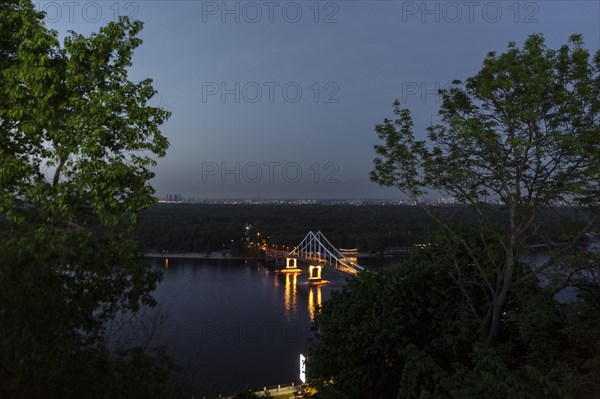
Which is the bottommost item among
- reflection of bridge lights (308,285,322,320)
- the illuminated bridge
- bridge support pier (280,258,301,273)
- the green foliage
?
reflection of bridge lights (308,285,322,320)

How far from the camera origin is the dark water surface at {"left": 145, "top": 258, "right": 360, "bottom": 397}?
15.0 metres

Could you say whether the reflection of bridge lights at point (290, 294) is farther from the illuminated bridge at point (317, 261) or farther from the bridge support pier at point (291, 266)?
the illuminated bridge at point (317, 261)

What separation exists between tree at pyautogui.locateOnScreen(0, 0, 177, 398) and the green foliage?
10.1 ft

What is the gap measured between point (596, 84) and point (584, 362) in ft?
9.16

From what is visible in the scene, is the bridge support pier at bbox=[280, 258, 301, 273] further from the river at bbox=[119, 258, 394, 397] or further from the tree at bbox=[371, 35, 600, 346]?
the tree at bbox=[371, 35, 600, 346]

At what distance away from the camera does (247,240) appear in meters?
54.5

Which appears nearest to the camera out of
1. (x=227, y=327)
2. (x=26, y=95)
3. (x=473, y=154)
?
(x=26, y=95)

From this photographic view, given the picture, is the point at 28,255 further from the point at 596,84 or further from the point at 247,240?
the point at 247,240

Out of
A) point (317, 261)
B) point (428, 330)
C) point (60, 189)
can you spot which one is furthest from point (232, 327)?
point (317, 261)

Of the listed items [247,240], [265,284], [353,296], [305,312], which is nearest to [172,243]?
[247,240]

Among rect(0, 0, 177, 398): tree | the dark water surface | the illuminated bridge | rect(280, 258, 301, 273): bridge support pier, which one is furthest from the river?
rect(280, 258, 301, 273): bridge support pier

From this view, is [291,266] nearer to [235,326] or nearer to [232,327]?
[235,326]

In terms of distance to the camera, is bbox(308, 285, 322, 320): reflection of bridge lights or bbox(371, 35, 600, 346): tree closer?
bbox(371, 35, 600, 346): tree

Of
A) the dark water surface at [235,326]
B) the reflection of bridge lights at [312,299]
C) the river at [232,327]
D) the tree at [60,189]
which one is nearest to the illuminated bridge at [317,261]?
the river at [232,327]
